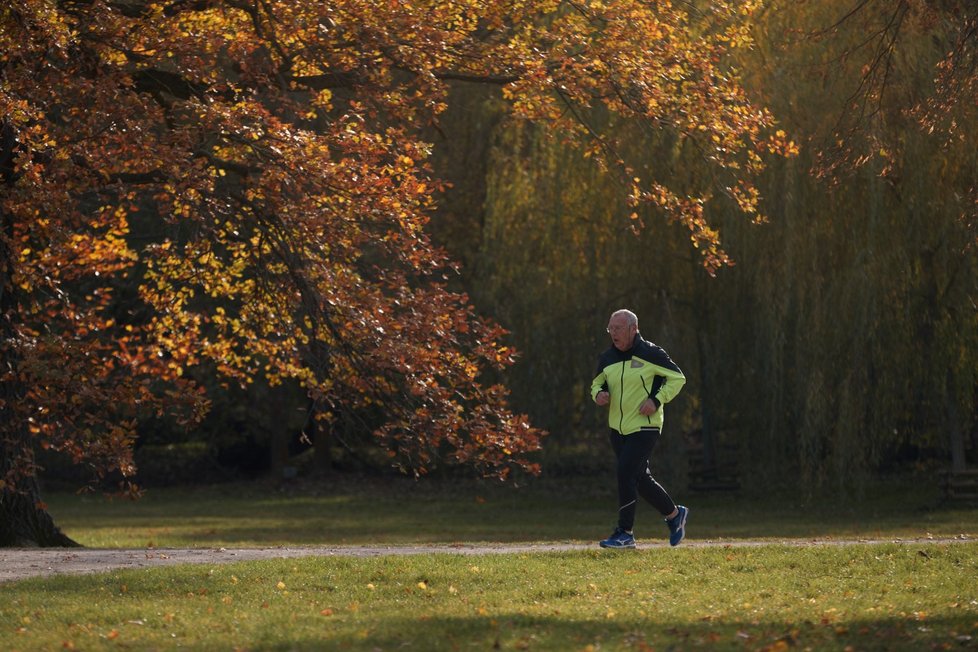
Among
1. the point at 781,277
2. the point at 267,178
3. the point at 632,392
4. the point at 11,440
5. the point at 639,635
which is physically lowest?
the point at 639,635

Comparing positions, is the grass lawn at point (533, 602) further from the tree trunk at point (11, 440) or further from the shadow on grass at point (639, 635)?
the tree trunk at point (11, 440)

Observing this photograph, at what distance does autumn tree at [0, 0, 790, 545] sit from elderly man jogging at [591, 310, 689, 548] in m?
2.24

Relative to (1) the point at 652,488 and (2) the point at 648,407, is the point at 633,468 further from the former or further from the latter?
(2) the point at 648,407

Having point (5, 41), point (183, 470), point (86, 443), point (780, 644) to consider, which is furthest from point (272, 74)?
point (183, 470)

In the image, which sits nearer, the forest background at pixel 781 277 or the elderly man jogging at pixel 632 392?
the elderly man jogging at pixel 632 392

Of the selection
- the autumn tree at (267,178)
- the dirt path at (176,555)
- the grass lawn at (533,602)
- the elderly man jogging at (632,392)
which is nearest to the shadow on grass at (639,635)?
the grass lawn at (533,602)

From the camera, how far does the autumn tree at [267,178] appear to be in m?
13.6

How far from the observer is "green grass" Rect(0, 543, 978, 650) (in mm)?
8109

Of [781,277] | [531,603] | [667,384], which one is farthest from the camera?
[781,277]

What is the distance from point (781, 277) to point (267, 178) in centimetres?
1115

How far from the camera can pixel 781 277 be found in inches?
896

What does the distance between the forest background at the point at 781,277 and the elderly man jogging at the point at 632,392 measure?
624cm

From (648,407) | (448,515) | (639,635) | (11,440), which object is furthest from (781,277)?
(639,635)

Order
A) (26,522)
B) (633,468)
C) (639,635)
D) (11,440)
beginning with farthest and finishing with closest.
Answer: (26,522), (11,440), (633,468), (639,635)
